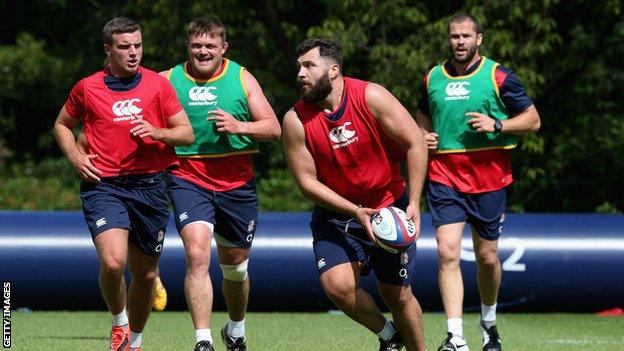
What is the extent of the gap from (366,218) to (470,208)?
2.18m

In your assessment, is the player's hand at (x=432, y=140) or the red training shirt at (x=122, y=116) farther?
the player's hand at (x=432, y=140)

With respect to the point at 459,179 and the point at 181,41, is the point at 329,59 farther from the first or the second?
the point at 181,41

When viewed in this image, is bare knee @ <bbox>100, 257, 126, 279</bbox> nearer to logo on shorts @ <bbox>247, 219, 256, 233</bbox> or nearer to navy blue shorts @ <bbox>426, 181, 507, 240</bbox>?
logo on shorts @ <bbox>247, 219, 256, 233</bbox>

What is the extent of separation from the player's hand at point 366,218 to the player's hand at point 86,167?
177 centimetres

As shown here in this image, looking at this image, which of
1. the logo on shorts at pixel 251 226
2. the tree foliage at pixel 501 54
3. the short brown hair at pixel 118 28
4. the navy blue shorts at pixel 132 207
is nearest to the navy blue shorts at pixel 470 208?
the logo on shorts at pixel 251 226

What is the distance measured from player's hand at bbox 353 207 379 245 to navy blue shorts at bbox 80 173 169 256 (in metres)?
1.63

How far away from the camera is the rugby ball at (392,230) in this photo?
7.62 meters

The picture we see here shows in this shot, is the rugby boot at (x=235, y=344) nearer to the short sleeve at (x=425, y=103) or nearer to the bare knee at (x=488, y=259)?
the bare knee at (x=488, y=259)

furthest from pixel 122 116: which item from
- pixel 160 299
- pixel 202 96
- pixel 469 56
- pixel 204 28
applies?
pixel 160 299

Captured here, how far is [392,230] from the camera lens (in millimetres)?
7613

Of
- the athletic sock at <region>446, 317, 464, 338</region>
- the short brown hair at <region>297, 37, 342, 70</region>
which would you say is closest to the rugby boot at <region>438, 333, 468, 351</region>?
the athletic sock at <region>446, 317, 464, 338</region>

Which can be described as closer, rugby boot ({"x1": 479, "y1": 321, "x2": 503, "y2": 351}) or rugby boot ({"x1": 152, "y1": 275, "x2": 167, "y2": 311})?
rugby boot ({"x1": 479, "y1": 321, "x2": 503, "y2": 351})

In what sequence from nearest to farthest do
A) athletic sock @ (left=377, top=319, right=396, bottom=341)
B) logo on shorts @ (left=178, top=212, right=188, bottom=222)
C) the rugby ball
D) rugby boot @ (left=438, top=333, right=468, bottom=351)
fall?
the rugby ball, athletic sock @ (left=377, top=319, right=396, bottom=341), rugby boot @ (left=438, top=333, right=468, bottom=351), logo on shorts @ (left=178, top=212, right=188, bottom=222)

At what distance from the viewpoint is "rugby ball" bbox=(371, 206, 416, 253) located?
300 inches
